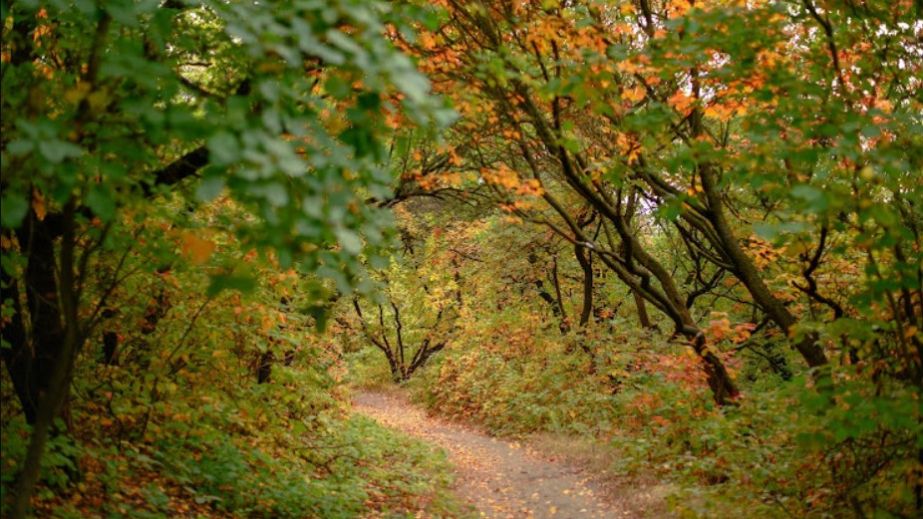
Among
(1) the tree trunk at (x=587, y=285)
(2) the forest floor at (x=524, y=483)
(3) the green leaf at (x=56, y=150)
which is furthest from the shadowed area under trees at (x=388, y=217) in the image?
(1) the tree trunk at (x=587, y=285)

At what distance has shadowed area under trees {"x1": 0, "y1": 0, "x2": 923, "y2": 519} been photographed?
2908 millimetres

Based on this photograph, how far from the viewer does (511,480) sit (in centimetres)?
1231

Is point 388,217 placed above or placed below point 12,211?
above

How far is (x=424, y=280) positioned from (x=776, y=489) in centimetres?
2157

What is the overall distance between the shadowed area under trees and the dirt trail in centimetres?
12

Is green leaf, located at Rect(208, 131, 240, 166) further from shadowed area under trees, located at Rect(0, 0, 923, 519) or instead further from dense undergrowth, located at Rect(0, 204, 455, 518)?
dense undergrowth, located at Rect(0, 204, 455, 518)

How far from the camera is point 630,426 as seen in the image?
45.3ft

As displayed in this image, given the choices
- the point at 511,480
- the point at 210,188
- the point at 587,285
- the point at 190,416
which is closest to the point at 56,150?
the point at 210,188

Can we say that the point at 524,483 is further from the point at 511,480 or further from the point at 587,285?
the point at 587,285

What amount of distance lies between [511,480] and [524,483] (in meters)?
0.38

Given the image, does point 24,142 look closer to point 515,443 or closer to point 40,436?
point 40,436

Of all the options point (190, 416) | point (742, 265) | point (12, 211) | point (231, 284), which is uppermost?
point (742, 265)

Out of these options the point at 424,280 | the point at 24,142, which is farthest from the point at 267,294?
the point at 424,280

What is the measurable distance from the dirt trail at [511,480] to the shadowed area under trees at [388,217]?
0.40ft
